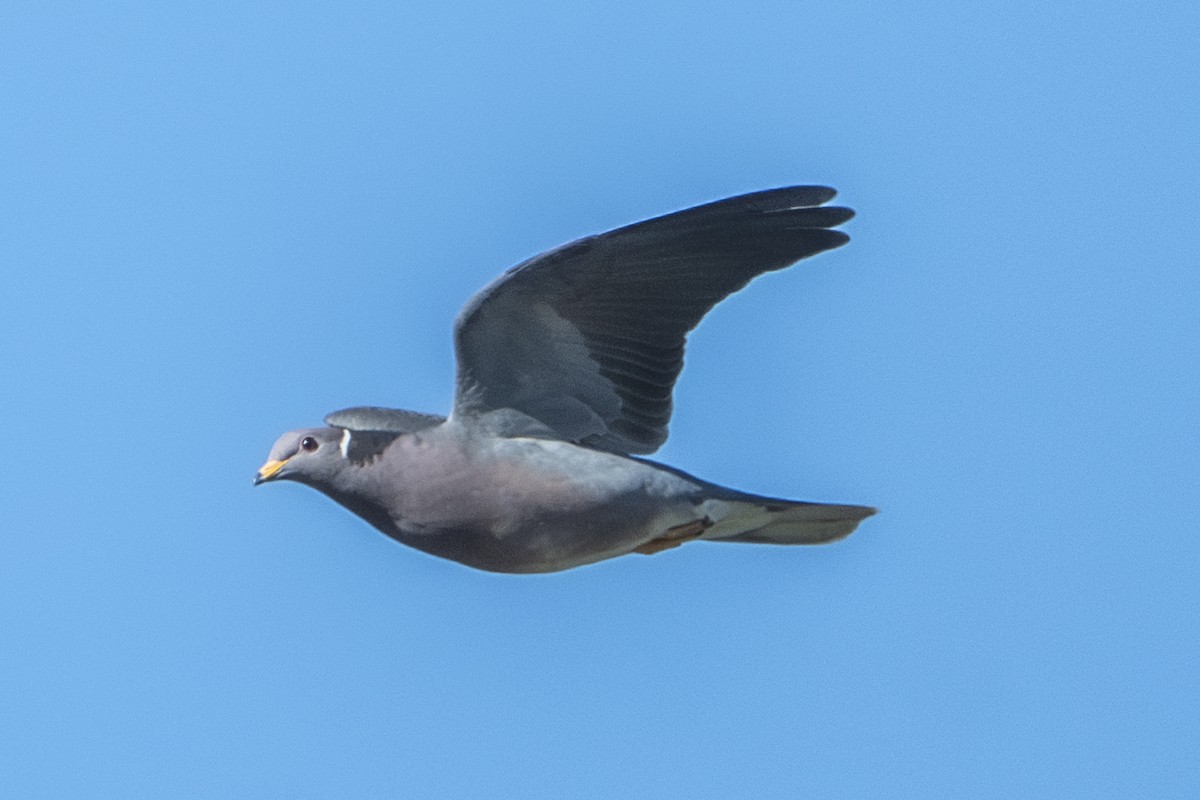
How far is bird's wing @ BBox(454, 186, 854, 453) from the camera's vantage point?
9.86 meters

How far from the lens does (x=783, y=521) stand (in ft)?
34.6

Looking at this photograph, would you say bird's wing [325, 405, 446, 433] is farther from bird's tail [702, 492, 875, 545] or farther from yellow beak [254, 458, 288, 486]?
bird's tail [702, 492, 875, 545]

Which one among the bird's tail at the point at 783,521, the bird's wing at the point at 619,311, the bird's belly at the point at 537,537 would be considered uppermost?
the bird's wing at the point at 619,311

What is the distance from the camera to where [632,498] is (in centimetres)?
1002

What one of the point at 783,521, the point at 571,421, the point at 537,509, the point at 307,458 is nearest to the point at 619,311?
the point at 571,421

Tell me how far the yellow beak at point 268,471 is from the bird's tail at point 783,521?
6.76ft

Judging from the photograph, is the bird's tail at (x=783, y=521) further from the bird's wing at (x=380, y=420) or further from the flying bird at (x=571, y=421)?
the bird's wing at (x=380, y=420)

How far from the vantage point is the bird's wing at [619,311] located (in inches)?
388

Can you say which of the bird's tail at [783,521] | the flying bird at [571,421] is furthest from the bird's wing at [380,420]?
the bird's tail at [783,521]

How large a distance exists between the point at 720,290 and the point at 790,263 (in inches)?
15.0

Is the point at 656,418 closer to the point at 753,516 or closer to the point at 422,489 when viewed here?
the point at 753,516

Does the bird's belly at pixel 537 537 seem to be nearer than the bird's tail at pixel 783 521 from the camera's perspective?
Yes

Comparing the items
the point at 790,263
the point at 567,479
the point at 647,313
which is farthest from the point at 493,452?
the point at 790,263

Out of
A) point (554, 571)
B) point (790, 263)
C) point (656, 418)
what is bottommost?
point (554, 571)
